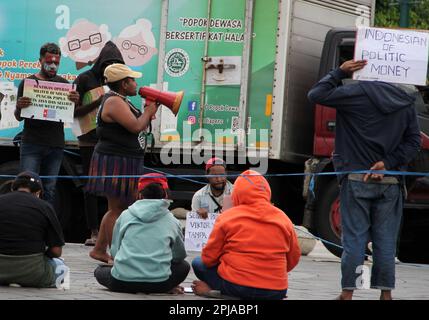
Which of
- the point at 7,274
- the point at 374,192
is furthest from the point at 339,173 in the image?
the point at 7,274

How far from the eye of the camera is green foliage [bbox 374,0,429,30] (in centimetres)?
2399

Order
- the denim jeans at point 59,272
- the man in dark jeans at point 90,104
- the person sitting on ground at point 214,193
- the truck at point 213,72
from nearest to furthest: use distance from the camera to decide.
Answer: the denim jeans at point 59,272, the person sitting on ground at point 214,193, the man in dark jeans at point 90,104, the truck at point 213,72

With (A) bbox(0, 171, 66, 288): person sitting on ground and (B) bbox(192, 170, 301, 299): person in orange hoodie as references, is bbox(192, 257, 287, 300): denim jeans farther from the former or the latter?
(A) bbox(0, 171, 66, 288): person sitting on ground

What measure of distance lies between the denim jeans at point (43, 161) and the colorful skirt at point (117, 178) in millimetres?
1181

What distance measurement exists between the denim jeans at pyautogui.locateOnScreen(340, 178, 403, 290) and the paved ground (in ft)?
2.08

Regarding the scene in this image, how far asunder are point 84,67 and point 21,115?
2.29m

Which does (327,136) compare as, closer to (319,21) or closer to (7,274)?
(319,21)

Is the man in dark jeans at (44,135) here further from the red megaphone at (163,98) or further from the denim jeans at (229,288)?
the denim jeans at (229,288)

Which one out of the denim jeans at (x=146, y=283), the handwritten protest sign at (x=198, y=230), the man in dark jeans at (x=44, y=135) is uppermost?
the man in dark jeans at (x=44, y=135)

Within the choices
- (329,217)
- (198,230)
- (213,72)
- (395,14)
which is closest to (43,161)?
(198,230)

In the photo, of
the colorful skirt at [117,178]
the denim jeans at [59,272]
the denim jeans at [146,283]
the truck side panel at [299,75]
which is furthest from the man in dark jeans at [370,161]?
the truck side panel at [299,75]

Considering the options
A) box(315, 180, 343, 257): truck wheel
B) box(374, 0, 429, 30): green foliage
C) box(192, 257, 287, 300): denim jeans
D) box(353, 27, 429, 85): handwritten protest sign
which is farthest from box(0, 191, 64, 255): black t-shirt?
box(374, 0, 429, 30): green foliage

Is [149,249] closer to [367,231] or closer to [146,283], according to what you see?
[146,283]

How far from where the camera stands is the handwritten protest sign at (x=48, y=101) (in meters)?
11.0
